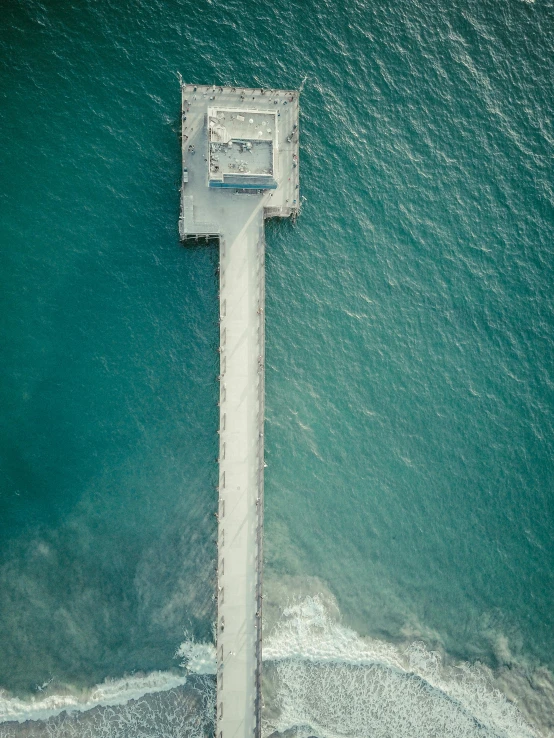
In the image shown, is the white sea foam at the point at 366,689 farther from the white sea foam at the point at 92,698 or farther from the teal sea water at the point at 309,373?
the white sea foam at the point at 92,698

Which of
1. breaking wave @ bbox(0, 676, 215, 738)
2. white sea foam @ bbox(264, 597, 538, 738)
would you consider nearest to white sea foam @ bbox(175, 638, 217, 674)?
breaking wave @ bbox(0, 676, 215, 738)

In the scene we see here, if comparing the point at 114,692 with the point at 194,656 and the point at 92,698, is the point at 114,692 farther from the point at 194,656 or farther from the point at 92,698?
the point at 194,656

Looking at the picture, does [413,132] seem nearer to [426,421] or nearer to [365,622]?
[426,421]

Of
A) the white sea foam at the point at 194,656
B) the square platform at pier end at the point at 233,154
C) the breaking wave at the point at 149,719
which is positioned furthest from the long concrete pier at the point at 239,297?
the breaking wave at the point at 149,719

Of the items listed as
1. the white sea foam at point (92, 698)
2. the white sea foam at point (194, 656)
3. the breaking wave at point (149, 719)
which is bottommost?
the breaking wave at point (149, 719)

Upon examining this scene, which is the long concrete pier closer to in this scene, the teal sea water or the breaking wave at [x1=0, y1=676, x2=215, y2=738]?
the teal sea water

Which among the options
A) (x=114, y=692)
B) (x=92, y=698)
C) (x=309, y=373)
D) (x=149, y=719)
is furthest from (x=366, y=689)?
(x=309, y=373)
